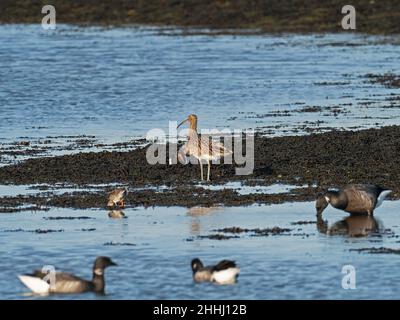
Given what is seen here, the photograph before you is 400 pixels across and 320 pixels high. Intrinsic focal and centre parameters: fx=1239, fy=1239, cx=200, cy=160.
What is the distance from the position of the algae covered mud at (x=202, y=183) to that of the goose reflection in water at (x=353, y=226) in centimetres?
3

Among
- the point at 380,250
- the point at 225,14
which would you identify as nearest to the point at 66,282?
the point at 380,250

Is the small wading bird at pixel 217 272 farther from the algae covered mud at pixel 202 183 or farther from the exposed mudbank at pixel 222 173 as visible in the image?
the exposed mudbank at pixel 222 173

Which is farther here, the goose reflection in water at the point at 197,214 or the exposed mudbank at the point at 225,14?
the exposed mudbank at the point at 225,14

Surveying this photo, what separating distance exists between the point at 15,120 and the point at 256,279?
1625cm

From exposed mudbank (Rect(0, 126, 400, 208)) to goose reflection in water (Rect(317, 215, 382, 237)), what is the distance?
140cm

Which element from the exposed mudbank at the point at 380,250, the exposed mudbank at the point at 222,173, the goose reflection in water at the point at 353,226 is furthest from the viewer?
the exposed mudbank at the point at 222,173

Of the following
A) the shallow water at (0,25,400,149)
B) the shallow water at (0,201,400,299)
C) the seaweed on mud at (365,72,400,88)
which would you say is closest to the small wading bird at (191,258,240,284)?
the shallow water at (0,201,400,299)

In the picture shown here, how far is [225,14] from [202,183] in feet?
136

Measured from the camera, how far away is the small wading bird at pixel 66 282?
14086 millimetres

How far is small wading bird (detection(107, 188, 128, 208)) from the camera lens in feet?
59.9

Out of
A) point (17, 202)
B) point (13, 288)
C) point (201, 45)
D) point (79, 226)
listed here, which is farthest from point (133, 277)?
point (201, 45)

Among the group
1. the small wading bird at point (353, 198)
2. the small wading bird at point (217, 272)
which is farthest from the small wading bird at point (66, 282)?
the small wading bird at point (353, 198)

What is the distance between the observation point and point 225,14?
61062 mm
